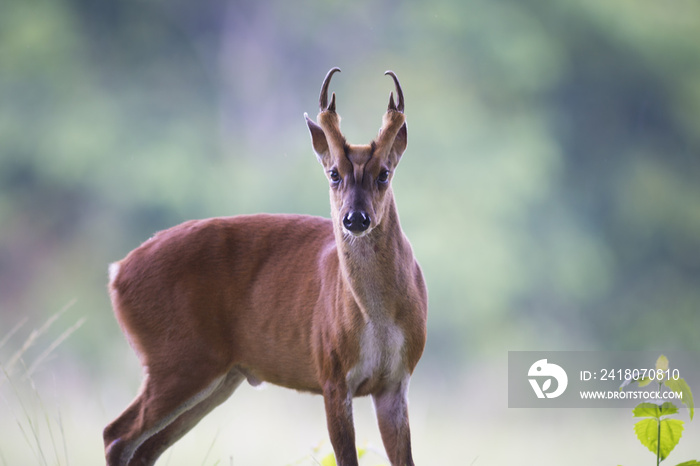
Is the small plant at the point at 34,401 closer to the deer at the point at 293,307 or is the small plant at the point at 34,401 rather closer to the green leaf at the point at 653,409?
the deer at the point at 293,307

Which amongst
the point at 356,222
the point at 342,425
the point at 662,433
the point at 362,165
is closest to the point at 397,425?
the point at 342,425

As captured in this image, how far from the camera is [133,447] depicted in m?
4.22

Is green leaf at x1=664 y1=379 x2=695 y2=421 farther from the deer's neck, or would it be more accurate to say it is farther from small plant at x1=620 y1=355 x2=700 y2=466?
the deer's neck

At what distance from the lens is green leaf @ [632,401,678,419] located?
9.07 ft

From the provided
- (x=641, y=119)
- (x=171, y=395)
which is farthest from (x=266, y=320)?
(x=641, y=119)

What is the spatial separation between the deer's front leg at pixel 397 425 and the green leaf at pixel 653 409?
4.63 ft

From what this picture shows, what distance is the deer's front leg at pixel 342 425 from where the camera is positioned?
390 cm

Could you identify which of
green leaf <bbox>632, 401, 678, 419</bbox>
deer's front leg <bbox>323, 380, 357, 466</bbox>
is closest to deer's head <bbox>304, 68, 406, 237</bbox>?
deer's front leg <bbox>323, 380, 357, 466</bbox>

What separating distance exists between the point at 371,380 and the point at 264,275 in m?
0.86

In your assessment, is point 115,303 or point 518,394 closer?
point 115,303

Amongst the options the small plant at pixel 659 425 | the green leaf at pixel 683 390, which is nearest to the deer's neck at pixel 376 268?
the small plant at pixel 659 425

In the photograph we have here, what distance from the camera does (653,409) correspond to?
2.83 metres

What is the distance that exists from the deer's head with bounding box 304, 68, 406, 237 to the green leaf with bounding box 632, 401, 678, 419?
130cm

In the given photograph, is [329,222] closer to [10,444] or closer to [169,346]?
[169,346]
